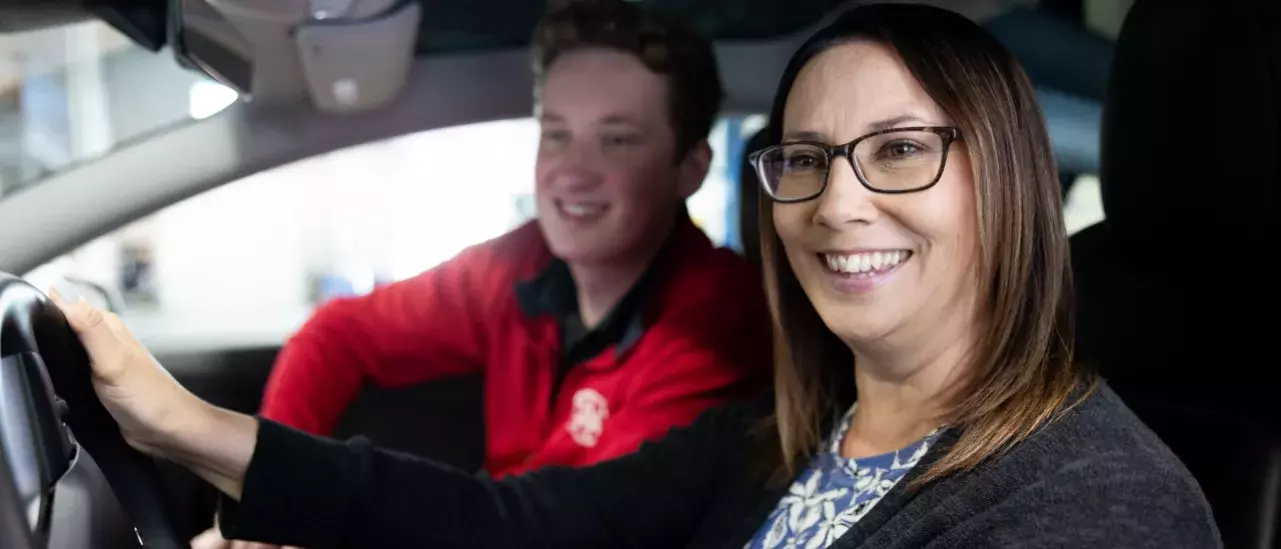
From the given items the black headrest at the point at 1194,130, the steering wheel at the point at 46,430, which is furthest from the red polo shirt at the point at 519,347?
the black headrest at the point at 1194,130

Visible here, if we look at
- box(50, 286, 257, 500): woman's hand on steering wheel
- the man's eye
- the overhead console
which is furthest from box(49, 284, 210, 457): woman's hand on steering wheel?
the man's eye

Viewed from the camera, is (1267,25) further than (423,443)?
No

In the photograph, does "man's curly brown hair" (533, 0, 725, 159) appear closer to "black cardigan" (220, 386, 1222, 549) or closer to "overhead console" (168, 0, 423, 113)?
"overhead console" (168, 0, 423, 113)

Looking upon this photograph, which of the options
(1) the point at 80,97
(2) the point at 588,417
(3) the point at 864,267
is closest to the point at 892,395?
(3) the point at 864,267

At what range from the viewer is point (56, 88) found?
4.08 ft

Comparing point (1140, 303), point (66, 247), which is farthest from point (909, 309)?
point (66, 247)

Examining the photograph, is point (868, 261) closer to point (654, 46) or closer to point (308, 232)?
point (654, 46)

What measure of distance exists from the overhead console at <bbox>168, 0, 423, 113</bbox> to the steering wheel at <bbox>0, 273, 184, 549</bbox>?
0.47 meters

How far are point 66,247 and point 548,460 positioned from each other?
0.62 meters

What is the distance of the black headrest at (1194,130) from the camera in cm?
110

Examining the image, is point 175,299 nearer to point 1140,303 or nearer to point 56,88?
point 56,88

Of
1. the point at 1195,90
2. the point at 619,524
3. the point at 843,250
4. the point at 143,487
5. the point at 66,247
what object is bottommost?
the point at 619,524

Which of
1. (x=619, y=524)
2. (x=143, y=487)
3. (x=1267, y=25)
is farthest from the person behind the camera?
(x=619, y=524)

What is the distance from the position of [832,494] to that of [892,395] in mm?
119
